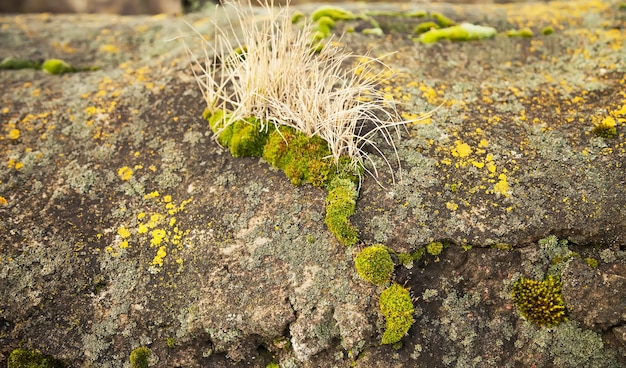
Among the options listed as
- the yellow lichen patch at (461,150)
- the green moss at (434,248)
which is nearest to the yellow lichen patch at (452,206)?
the green moss at (434,248)

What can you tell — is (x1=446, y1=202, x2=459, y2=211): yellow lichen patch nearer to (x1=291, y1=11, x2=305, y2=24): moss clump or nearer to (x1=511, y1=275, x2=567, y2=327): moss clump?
(x1=511, y1=275, x2=567, y2=327): moss clump

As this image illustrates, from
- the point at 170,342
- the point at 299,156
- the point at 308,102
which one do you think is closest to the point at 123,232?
the point at 170,342

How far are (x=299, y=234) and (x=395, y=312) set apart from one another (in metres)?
0.98

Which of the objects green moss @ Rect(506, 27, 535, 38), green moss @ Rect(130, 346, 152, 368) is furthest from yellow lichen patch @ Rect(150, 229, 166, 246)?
green moss @ Rect(506, 27, 535, 38)

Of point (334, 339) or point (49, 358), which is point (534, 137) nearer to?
point (334, 339)

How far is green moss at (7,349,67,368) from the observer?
336 centimetres

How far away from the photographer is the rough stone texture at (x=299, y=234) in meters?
3.44

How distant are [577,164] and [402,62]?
2.12 meters

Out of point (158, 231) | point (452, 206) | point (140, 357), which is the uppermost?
point (452, 206)

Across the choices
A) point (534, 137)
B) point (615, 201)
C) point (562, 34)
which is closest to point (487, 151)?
point (534, 137)

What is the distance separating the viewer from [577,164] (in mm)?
3928

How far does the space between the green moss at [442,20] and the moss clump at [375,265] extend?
3.63 meters

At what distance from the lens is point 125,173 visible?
427 cm

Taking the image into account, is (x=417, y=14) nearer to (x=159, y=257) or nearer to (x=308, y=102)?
(x=308, y=102)
